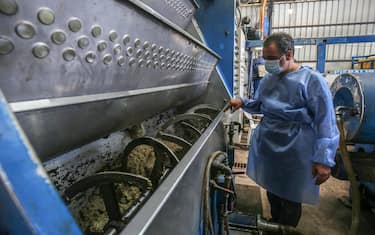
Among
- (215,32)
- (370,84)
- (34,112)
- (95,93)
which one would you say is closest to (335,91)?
(370,84)

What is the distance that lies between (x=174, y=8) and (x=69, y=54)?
1.05 meters

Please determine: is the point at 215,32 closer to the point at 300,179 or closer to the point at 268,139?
the point at 268,139

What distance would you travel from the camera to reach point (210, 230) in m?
0.76

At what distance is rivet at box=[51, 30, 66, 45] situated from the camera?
0.34m

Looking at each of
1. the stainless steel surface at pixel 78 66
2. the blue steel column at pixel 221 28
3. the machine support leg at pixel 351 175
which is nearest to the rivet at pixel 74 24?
the stainless steel surface at pixel 78 66

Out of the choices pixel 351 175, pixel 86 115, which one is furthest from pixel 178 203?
pixel 351 175

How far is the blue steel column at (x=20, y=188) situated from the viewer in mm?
197

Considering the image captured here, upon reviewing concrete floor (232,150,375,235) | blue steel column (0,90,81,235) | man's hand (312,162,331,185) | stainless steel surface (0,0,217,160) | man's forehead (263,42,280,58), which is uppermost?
man's forehead (263,42,280,58)

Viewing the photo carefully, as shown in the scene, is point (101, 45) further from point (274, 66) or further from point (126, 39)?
point (274, 66)

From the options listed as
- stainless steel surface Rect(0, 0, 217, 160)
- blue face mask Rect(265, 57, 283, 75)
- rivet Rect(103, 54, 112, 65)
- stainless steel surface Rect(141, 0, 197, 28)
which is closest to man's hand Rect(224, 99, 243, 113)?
blue face mask Rect(265, 57, 283, 75)

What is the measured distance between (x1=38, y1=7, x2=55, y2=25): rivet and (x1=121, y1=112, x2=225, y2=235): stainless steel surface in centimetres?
34

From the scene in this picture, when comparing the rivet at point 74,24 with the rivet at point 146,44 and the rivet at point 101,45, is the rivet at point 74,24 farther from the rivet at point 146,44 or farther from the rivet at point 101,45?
the rivet at point 146,44

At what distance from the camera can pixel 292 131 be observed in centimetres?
120

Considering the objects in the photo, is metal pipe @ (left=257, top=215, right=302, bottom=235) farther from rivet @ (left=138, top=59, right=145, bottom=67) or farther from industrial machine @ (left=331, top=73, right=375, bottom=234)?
rivet @ (left=138, top=59, right=145, bottom=67)
